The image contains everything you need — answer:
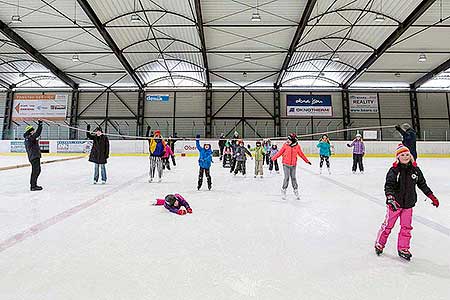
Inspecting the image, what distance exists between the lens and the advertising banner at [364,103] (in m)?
23.2

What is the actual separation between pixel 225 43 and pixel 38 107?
60.6ft

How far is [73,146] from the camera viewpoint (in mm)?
19875

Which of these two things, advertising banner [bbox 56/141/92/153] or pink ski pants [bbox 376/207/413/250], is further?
advertising banner [bbox 56/141/92/153]

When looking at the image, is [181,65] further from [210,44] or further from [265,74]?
[265,74]

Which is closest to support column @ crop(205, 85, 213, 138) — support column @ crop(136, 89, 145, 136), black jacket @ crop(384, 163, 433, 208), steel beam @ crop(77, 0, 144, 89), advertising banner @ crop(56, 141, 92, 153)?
support column @ crop(136, 89, 145, 136)

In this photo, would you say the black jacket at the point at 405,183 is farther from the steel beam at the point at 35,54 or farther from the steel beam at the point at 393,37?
the steel beam at the point at 35,54

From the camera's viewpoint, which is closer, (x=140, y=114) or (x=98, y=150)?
(x=98, y=150)

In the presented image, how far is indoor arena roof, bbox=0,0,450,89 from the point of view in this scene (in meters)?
14.4

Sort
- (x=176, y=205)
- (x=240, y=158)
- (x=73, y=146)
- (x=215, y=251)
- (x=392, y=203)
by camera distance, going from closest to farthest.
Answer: (x=392, y=203) < (x=215, y=251) < (x=176, y=205) < (x=240, y=158) < (x=73, y=146)

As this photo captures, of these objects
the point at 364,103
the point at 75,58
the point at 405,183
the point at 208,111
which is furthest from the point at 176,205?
the point at 364,103

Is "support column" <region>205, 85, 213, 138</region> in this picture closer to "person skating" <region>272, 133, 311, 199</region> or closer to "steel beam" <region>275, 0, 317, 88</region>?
"steel beam" <region>275, 0, 317, 88</region>

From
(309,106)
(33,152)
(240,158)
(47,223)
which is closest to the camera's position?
(47,223)

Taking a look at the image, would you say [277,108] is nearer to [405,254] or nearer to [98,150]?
[98,150]

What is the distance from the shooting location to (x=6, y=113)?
23.0 meters
